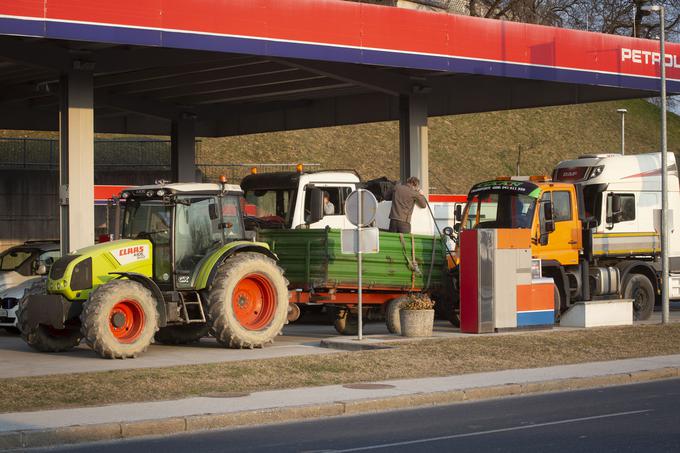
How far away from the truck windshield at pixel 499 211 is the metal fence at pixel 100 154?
21.5 metres

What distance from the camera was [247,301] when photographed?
20422 mm

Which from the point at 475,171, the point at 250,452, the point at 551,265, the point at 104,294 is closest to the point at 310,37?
the point at 551,265

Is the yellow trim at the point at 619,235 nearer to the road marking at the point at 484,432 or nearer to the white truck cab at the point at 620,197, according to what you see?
the white truck cab at the point at 620,197

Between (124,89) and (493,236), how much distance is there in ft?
50.2

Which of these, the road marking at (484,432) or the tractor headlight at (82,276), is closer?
the road marking at (484,432)

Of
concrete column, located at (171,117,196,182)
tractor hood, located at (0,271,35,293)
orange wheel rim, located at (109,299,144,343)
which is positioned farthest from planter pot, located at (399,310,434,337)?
concrete column, located at (171,117,196,182)

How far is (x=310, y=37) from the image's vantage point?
25.1 metres

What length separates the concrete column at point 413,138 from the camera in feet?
100

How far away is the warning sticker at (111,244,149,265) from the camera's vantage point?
19.1 m

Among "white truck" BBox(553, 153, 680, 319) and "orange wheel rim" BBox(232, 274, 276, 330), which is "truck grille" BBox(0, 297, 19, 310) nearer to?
"orange wheel rim" BBox(232, 274, 276, 330)

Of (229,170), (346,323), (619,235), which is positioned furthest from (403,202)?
(229,170)

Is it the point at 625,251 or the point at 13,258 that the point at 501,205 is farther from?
the point at 13,258

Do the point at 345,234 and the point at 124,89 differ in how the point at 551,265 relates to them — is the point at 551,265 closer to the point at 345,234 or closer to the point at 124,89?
the point at 345,234

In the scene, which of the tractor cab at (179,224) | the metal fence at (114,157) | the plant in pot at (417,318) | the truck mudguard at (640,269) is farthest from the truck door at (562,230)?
the metal fence at (114,157)
